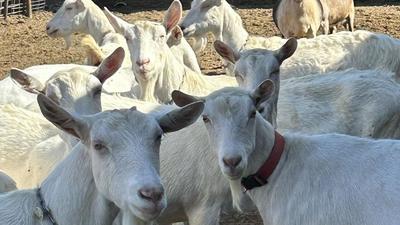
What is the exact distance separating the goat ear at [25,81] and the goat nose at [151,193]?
7.70ft

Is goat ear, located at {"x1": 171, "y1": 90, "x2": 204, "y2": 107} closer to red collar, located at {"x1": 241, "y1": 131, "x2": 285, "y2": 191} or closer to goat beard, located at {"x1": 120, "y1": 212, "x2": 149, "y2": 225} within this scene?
red collar, located at {"x1": 241, "y1": 131, "x2": 285, "y2": 191}

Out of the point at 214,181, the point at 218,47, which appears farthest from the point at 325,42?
the point at 214,181

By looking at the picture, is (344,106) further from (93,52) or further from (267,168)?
(93,52)

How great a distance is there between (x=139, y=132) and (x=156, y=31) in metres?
3.63

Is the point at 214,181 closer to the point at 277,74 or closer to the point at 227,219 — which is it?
the point at 277,74

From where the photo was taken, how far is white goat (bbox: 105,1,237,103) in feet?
23.6

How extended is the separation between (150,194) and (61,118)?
A: 614 mm

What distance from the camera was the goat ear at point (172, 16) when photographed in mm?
7648

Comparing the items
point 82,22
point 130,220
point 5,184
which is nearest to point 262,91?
point 130,220

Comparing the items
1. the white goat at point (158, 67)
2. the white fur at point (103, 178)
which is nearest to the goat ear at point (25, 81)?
the white goat at point (158, 67)

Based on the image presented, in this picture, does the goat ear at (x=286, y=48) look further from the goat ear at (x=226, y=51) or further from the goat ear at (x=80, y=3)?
the goat ear at (x=80, y=3)

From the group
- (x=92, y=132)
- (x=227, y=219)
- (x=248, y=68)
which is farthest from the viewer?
(x=227, y=219)

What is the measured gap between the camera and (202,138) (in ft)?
18.8

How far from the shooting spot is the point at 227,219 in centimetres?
708
